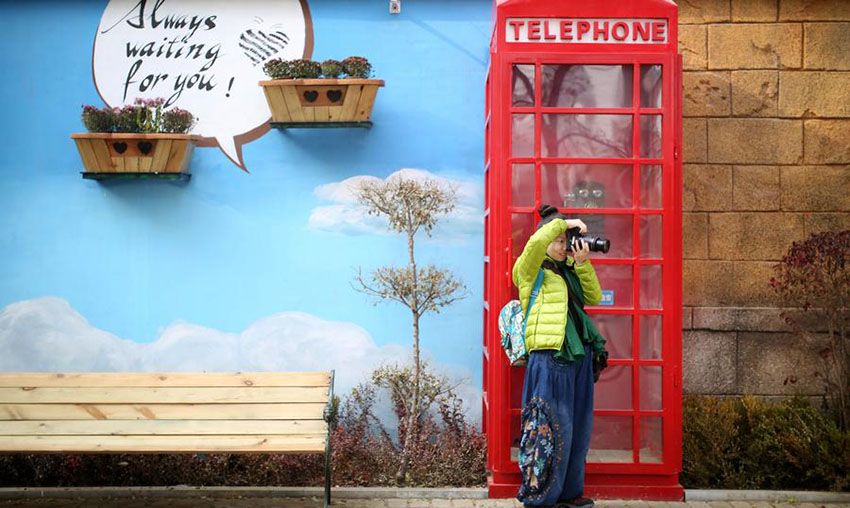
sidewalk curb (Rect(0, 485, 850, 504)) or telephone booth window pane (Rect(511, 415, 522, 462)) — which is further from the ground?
telephone booth window pane (Rect(511, 415, 522, 462))

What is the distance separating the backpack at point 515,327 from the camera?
5.27 meters

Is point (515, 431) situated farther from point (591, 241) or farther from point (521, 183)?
point (521, 183)

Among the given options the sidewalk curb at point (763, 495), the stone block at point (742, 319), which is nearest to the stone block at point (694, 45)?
the stone block at point (742, 319)

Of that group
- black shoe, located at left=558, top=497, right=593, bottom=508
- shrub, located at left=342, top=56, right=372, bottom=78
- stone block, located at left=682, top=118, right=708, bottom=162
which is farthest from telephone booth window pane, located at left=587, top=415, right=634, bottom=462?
shrub, located at left=342, top=56, right=372, bottom=78

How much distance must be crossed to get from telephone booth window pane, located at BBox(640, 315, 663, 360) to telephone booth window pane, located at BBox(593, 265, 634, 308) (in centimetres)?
17

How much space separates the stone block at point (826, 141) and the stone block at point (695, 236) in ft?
3.05

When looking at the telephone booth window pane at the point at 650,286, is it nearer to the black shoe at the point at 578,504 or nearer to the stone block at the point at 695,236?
the stone block at the point at 695,236

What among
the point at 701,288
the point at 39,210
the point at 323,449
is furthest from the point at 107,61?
the point at 701,288

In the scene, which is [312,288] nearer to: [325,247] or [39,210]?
[325,247]

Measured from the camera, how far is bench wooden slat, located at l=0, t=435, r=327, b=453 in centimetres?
506

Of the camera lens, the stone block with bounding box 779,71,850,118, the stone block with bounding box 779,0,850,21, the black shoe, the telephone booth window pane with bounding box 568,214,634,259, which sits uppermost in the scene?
the stone block with bounding box 779,0,850,21

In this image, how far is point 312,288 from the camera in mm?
6555

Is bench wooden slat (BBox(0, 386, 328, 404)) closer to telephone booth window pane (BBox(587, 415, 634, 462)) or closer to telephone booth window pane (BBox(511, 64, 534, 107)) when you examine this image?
telephone booth window pane (BBox(587, 415, 634, 462))

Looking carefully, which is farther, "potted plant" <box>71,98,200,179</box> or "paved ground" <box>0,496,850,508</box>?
"potted plant" <box>71,98,200,179</box>
